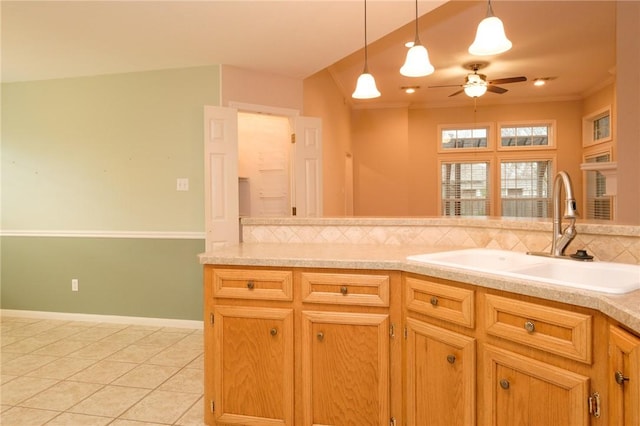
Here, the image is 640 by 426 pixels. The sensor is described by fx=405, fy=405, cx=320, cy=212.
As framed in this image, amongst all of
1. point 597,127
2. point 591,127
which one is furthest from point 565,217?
point 591,127

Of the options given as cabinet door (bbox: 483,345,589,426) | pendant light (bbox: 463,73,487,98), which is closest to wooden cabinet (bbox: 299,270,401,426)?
cabinet door (bbox: 483,345,589,426)

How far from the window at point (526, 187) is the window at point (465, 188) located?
12.4 inches

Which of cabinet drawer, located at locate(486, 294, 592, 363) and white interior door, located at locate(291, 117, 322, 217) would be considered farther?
white interior door, located at locate(291, 117, 322, 217)

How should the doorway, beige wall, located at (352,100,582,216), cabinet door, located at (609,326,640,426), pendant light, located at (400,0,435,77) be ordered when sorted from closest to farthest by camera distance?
cabinet door, located at (609,326,640,426)
pendant light, located at (400,0,435,77)
the doorway
beige wall, located at (352,100,582,216)

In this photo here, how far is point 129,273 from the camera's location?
409 cm

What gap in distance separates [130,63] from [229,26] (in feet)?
4.42

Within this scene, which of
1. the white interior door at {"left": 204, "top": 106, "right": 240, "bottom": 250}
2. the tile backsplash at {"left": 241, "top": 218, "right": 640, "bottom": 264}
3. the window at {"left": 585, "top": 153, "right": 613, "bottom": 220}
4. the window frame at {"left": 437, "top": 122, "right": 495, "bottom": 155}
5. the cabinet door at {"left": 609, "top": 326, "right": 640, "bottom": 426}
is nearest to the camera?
the cabinet door at {"left": 609, "top": 326, "right": 640, "bottom": 426}

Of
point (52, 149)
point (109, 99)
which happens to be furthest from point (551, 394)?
point (52, 149)

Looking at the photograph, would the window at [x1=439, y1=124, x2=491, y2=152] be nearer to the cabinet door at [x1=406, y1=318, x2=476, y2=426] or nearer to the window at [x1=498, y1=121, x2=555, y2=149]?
the window at [x1=498, y1=121, x2=555, y2=149]

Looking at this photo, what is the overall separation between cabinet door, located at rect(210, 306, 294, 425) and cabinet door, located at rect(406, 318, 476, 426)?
1.82ft

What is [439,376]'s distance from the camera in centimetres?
161

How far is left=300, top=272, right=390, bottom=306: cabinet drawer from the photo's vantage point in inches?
70.8

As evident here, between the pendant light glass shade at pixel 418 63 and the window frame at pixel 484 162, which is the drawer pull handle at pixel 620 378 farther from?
the window frame at pixel 484 162

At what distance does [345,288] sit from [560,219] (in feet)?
3.16
